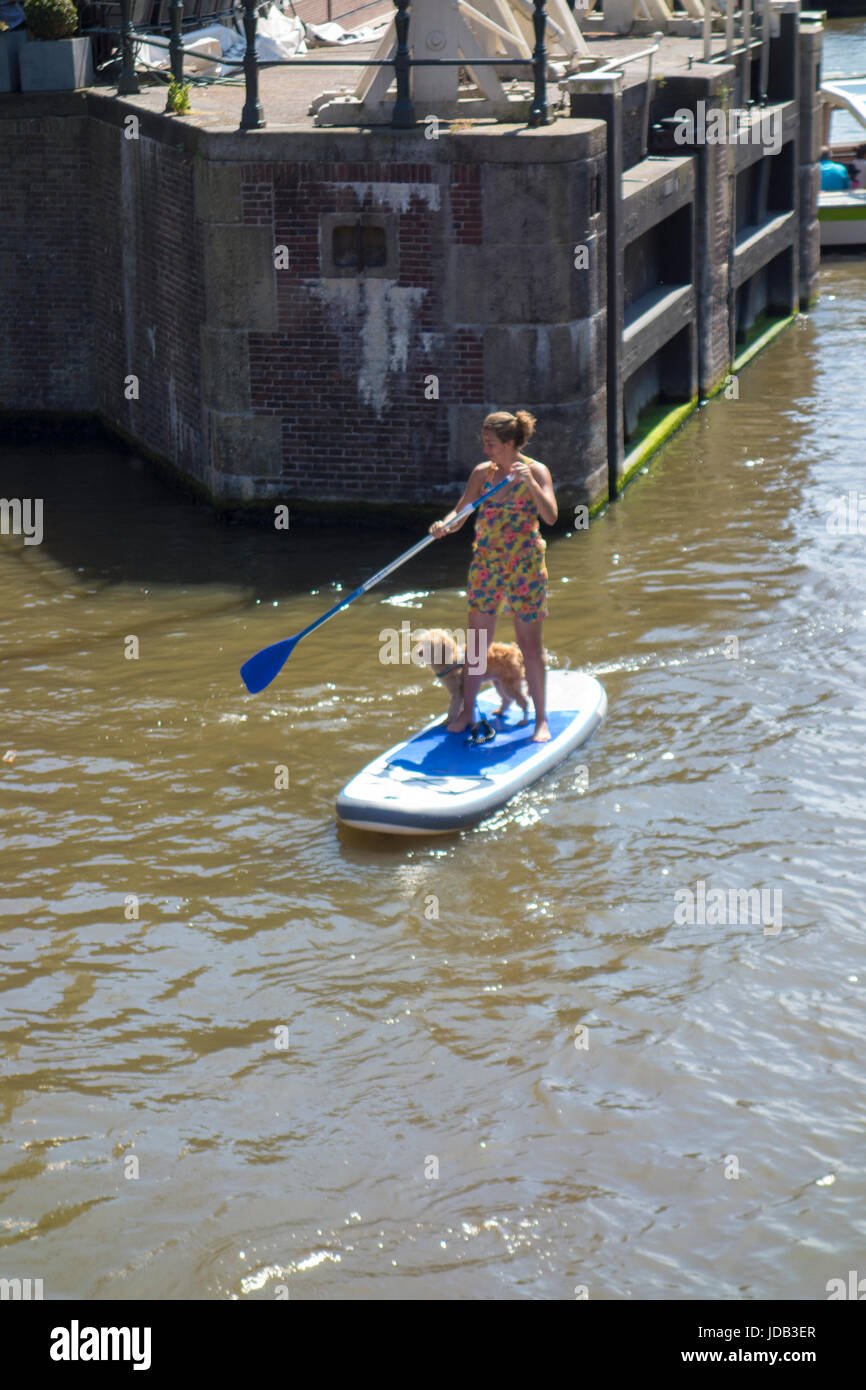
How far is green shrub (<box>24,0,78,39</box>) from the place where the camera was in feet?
47.1

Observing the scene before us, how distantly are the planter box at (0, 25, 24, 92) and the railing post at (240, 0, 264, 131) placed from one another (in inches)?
141

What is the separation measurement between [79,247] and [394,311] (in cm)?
413

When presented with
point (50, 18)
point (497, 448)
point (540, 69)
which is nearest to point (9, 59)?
point (50, 18)

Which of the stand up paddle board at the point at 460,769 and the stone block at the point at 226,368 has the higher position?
the stone block at the point at 226,368

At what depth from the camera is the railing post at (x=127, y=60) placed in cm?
1362

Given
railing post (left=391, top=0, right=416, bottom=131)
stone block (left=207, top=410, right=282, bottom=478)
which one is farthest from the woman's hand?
stone block (left=207, top=410, right=282, bottom=478)

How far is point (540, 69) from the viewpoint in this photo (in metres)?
11.5

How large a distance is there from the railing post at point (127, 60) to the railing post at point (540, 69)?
3669 mm

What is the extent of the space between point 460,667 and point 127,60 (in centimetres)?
770

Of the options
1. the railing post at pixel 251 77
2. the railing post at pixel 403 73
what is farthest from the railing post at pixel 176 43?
the railing post at pixel 403 73

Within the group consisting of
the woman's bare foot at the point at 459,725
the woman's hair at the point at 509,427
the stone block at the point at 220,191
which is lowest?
the woman's bare foot at the point at 459,725

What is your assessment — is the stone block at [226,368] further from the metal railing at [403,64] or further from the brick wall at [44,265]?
the brick wall at [44,265]

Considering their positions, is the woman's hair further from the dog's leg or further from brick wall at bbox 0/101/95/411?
brick wall at bbox 0/101/95/411

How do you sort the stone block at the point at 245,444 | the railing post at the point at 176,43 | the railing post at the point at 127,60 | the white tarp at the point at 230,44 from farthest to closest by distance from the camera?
the white tarp at the point at 230,44 → the railing post at the point at 127,60 → the railing post at the point at 176,43 → the stone block at the point at 245,444
